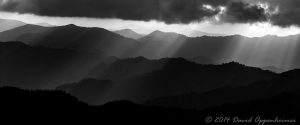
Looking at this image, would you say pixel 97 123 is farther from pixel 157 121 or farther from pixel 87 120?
pixel 157 121

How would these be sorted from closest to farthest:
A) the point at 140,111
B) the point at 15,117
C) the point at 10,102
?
the point at 15,117
the point at 10,102
the point at 140,111

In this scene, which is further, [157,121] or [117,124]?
[157,121]

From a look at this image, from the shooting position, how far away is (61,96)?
183500 millimetres

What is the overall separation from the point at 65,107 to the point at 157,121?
34055mm

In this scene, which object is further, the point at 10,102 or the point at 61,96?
the point at 61,96

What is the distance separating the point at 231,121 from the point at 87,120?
5210cm

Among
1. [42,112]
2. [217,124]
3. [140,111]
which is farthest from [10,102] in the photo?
[217,124]

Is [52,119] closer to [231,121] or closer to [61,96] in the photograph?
[61,96]

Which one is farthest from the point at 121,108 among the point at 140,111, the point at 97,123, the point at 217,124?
the point at 217,124

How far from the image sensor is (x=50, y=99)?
180 m

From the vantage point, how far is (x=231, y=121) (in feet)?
573

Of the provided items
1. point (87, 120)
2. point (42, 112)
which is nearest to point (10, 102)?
point (42, 112)

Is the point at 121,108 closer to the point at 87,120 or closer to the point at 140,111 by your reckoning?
the point at 140,111

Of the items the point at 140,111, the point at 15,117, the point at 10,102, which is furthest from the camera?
the point at 140,111
